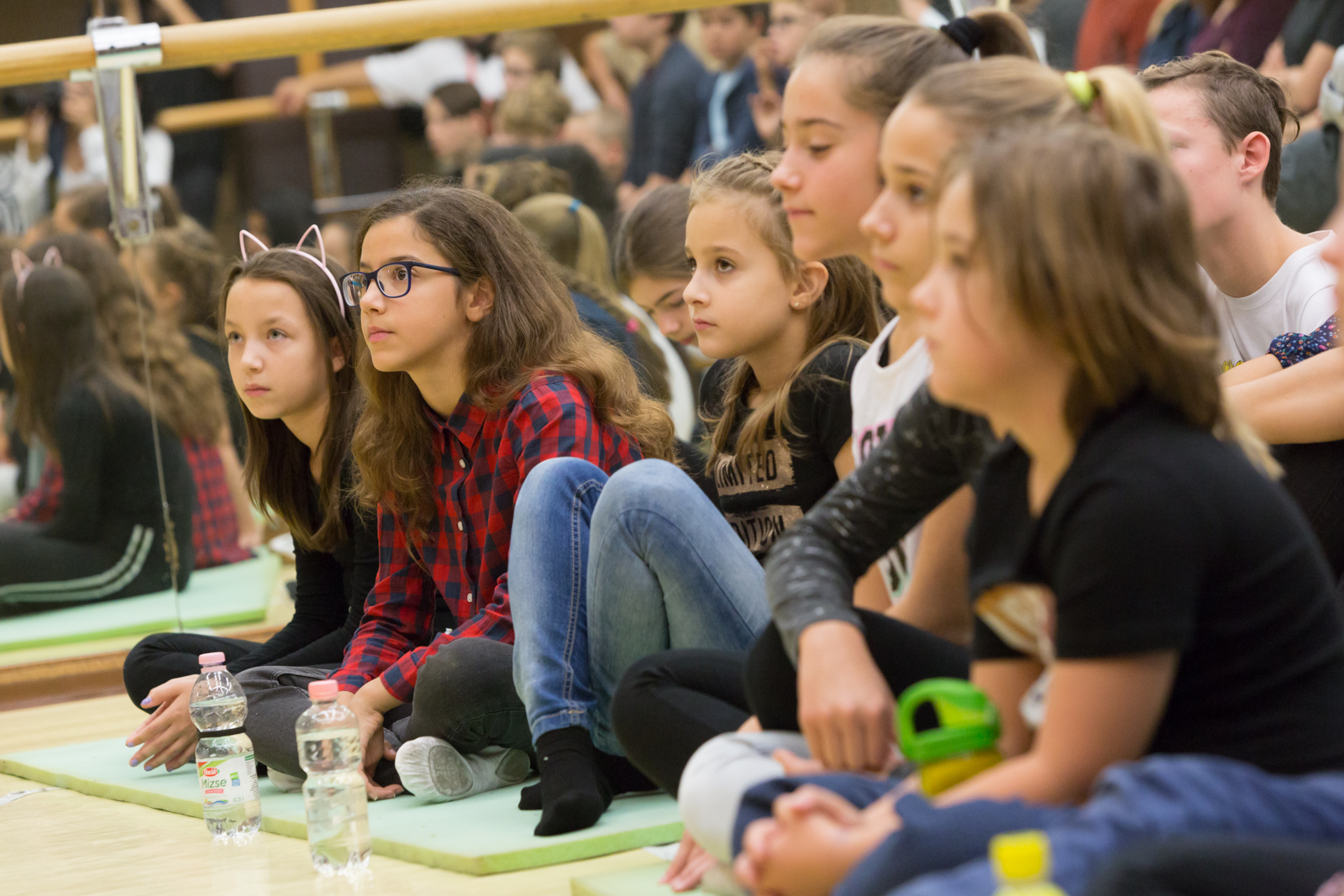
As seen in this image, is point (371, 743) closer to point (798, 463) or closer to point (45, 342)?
point (798, 463)

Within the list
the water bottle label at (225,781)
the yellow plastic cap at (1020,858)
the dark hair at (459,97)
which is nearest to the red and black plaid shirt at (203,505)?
the water bottle label at (225,781)

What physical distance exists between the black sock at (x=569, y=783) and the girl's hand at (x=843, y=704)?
474 mm

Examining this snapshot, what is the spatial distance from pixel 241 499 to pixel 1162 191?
7.89ft

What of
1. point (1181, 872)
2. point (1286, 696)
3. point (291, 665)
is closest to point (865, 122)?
point (1286, 696)

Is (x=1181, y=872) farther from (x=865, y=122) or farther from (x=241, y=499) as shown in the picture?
(x=241, y=499)

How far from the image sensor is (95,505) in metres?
2.82

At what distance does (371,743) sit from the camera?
1.78 meters

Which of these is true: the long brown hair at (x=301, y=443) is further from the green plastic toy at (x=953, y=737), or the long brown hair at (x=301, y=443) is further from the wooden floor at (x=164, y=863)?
the green plastic toy at (x=953, y=737)

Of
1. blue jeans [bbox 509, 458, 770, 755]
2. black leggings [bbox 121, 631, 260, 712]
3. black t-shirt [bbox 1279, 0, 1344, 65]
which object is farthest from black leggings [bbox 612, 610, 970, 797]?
black t-shirt [bbox 1279, 0, 1344, 65]

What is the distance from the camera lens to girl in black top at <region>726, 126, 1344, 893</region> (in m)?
0.82

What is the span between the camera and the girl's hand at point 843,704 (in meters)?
1.02

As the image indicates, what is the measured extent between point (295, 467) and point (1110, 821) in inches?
62.2

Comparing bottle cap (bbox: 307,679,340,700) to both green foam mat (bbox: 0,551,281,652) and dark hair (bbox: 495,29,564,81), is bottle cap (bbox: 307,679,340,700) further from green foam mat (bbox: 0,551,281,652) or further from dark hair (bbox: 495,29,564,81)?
dark hair (bbox: 495,29,564,81)

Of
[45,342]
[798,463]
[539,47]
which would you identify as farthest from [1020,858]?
[539,47]
